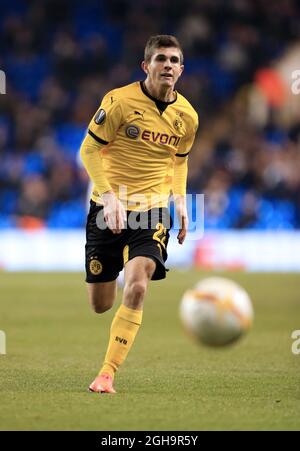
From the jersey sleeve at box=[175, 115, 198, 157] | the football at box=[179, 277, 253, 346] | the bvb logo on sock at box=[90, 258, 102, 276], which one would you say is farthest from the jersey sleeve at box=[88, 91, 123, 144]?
the football at box=[179, 277, 253, 346]

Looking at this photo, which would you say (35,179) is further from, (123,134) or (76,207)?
(123,134)

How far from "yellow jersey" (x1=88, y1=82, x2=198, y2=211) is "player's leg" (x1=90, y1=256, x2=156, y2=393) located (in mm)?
555

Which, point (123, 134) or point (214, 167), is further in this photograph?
point (214, 167)

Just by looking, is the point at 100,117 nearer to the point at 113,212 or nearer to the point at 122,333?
the point at 113,212

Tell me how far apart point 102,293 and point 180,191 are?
0.98 meters

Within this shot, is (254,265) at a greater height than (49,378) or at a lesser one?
greater

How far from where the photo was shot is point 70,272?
18984 mm

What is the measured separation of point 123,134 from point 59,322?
15.3ft

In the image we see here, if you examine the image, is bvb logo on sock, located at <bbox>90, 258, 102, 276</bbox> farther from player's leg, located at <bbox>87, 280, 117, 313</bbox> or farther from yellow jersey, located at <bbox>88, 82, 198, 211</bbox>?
yellow jersey, located at <bbox>88, 82, 198, 211</bbox>

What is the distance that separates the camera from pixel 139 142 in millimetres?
6969

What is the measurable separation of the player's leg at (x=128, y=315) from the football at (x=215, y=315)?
347mm
